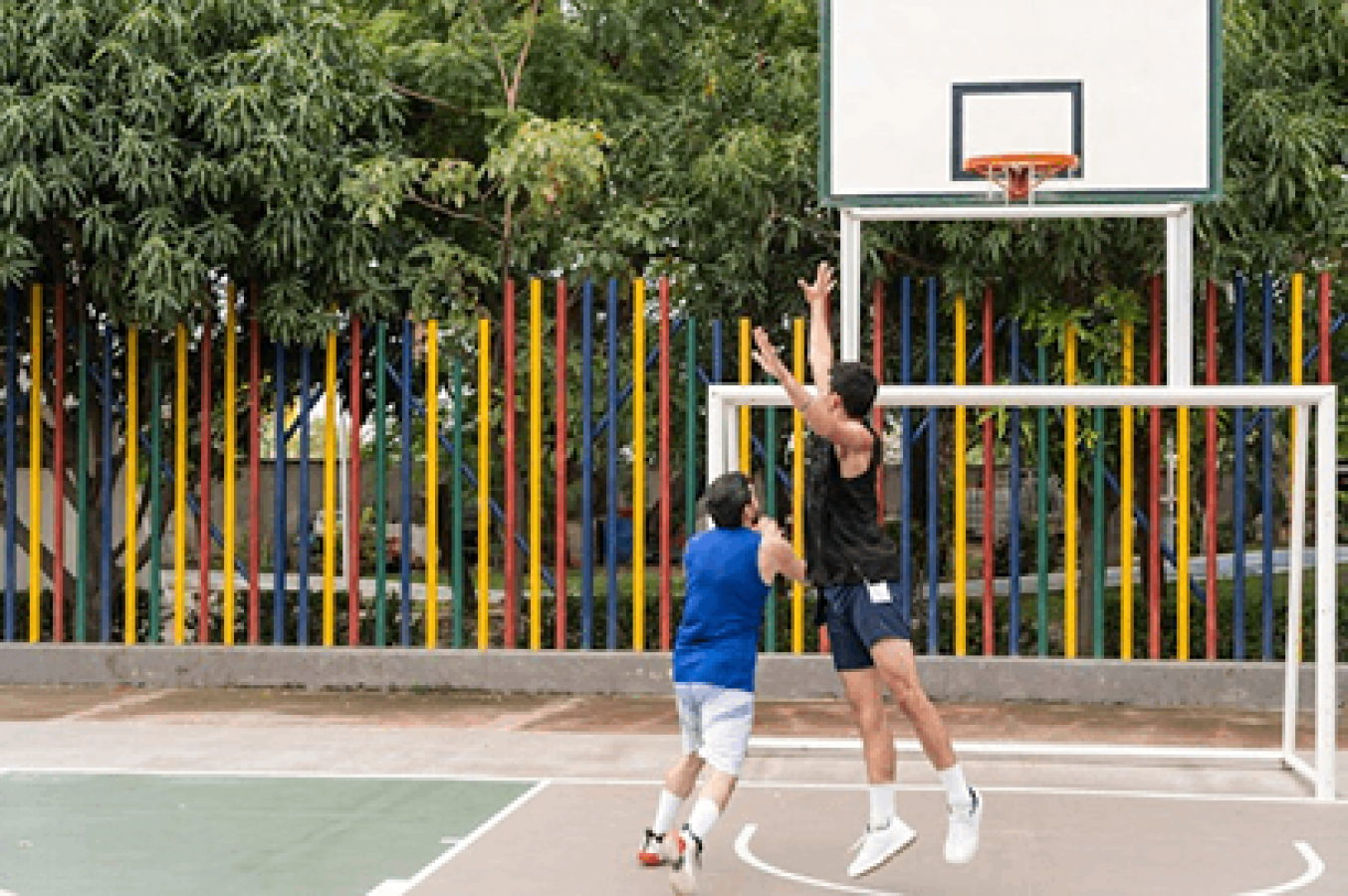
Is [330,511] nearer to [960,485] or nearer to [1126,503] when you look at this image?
[960,485]

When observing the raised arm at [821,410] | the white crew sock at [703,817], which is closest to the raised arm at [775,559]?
the raised arm at [821,410]

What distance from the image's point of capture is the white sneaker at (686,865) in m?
6.88

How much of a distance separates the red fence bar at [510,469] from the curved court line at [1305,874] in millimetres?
6913

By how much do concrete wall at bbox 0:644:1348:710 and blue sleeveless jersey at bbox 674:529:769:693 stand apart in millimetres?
5977

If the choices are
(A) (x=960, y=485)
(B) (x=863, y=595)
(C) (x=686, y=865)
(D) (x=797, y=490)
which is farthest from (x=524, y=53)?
(C) (x=686, y=865)

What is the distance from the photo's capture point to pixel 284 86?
13.4 m

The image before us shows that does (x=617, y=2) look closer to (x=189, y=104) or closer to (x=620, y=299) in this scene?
(x=620, y=299)

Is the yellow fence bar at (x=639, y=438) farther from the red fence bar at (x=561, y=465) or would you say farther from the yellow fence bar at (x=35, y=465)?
the yellow fence bar at (x=35, y=465)

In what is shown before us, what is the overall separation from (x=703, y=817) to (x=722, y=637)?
0.69m

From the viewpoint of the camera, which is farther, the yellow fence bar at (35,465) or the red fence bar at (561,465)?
the yellow fence bar at (35,465)

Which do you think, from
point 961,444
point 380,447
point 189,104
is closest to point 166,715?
point 380,447

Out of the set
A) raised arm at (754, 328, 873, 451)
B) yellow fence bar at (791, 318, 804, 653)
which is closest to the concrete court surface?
yellow fence bar at (791, 318, 804, 653)

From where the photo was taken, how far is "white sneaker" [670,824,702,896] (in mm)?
6875

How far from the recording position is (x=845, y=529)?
7.73m
